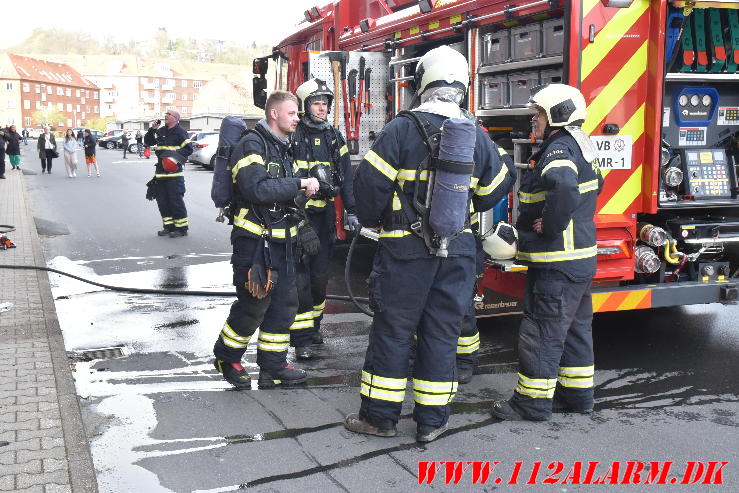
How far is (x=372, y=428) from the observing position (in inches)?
155

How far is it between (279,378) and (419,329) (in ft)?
4.09

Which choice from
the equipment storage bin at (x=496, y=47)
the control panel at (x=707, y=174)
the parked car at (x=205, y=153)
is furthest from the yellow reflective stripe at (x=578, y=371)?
the parked car at (x=205, y=153)

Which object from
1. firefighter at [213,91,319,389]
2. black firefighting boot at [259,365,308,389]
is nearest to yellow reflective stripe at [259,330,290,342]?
firefighter at [213,91,319,389]

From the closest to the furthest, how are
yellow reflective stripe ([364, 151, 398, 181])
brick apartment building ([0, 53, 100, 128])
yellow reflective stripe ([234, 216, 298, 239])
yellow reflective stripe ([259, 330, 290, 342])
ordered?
yellow reflective stripe ([364, 151, 398, 181]) → yellow reflective stripe ([234, 216, 298, 239]) → yellow reflective stripe ([259, 330, 290, 342]) → brick apartment building ([0, 53, 100, 128])

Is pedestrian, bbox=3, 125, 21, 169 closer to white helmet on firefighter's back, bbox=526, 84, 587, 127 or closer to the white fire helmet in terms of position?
the white fire helmet

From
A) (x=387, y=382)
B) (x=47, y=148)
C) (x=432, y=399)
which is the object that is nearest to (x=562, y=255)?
(x=432, y=399)

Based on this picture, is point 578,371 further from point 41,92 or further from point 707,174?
point 41,92

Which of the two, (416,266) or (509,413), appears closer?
(416,266)

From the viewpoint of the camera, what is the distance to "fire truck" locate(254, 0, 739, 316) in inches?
188

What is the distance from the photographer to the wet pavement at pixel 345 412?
11.6ft

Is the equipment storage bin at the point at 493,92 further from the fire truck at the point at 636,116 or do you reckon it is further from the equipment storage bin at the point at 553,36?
the equipment storage bin at the point at 553,36

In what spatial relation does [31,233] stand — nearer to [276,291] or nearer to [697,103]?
[276,291]

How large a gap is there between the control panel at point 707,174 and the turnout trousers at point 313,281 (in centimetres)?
247

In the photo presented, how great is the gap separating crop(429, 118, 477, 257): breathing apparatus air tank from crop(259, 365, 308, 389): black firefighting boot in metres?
1.60
